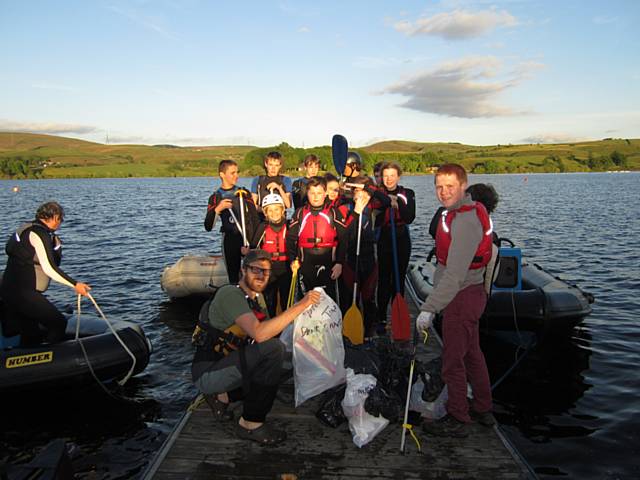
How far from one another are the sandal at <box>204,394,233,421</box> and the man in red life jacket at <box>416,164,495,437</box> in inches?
70.8

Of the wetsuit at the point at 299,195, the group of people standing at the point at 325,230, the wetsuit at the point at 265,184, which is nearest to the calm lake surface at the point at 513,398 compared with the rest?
the group of people standing at the point at 325,230

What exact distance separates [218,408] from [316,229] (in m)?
2.36

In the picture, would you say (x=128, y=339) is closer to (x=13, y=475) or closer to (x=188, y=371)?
(x=188, y=371)

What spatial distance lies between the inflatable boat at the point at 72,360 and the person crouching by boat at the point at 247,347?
2435 mm

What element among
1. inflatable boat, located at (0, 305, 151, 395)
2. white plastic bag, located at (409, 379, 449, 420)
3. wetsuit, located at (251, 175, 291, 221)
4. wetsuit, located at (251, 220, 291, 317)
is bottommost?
inflatable boat, located at (0, 305, 151, 395)

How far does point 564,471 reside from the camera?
4.77m

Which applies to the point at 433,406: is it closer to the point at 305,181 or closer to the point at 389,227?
the point at 389,227

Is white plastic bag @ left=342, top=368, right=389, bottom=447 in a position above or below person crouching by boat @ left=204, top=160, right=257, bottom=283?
below

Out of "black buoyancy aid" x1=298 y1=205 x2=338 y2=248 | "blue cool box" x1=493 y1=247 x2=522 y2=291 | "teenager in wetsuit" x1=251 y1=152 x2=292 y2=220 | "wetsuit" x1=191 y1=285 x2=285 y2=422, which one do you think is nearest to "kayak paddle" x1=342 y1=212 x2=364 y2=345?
"black buoyancy aid" x1=298 y1=205 x2=338 y2=248

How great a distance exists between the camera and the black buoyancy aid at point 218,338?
12.4 feet

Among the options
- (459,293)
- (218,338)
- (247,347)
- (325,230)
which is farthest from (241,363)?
(325,230)

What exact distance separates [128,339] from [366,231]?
3.54 meters

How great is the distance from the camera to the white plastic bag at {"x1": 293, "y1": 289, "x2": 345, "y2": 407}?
4.14 meters

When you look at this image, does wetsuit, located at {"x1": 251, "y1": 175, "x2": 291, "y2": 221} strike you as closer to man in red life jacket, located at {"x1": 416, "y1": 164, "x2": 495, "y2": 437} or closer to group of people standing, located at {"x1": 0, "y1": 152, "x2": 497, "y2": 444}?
group of people standing, located at {"x1": 0, "y1": 152, "x2": 497, "y2": 444}
